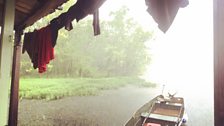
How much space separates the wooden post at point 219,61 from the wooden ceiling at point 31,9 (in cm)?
142

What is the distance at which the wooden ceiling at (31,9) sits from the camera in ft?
7.08

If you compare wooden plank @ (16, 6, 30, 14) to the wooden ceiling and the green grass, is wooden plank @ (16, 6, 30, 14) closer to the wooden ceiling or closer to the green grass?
the wooden ceiling

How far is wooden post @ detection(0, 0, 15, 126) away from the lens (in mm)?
1867

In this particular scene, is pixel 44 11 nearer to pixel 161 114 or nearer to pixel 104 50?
pixel 161 114

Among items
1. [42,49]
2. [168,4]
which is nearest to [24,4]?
[42,49]

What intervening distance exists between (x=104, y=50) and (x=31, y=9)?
6386mm

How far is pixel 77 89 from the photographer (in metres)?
8.12

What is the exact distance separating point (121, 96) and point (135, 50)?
5.94ft

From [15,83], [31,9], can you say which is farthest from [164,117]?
[31,9]

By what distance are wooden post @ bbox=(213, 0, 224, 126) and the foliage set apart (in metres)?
7.67

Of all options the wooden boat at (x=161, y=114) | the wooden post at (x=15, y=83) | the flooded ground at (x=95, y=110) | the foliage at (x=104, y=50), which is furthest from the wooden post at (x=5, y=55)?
the foliage at (x=104, y=50)

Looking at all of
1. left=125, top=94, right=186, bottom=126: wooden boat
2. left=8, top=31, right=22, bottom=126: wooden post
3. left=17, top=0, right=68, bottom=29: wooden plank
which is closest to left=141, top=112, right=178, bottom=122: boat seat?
left=125, top=94, right=186, bottom=126: wooden boat

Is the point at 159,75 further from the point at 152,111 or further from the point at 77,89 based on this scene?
the point at 152,111

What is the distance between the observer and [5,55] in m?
1.92
